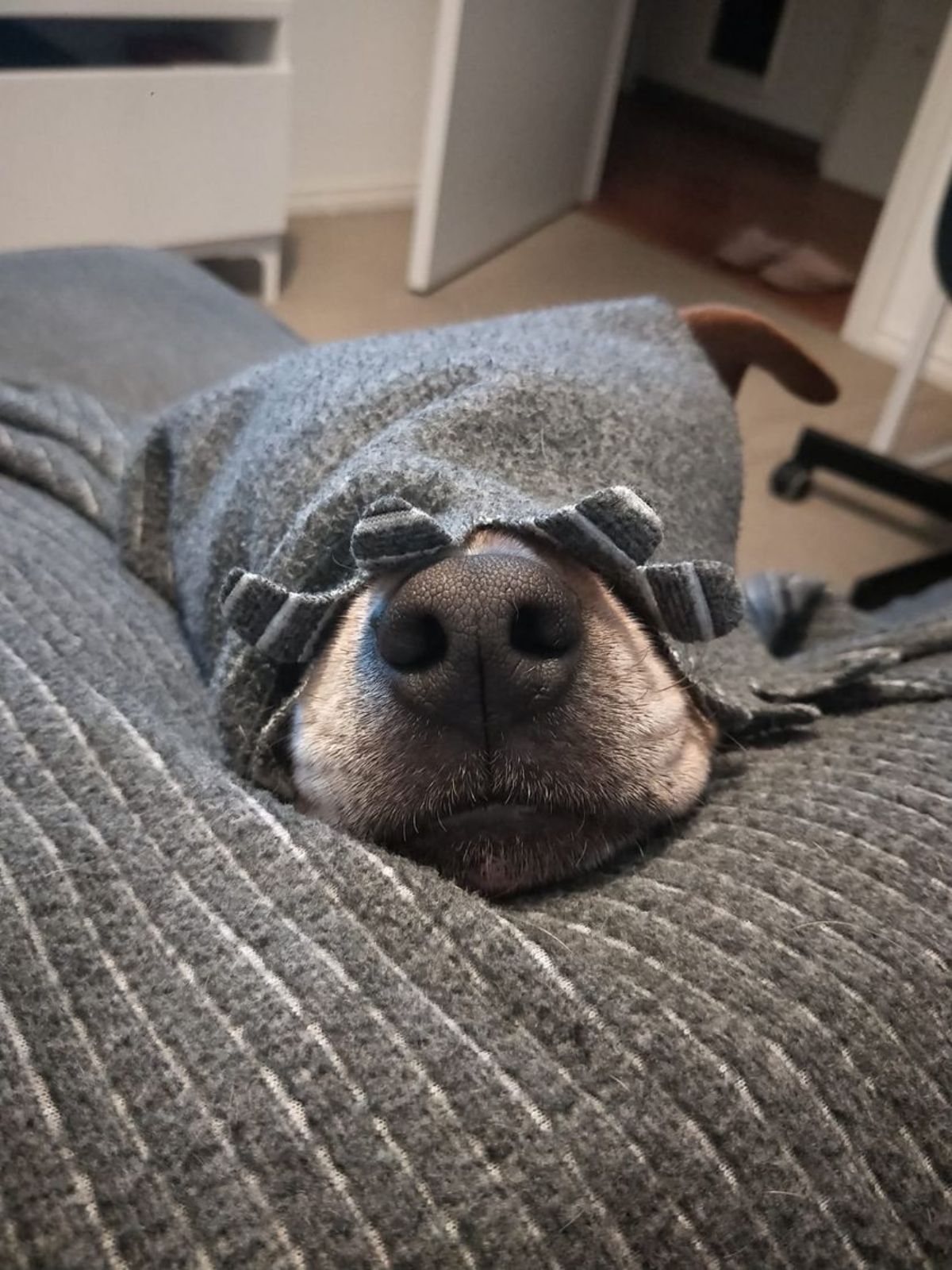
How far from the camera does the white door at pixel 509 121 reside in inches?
108

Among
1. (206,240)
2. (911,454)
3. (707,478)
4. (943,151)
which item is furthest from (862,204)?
(707,478)

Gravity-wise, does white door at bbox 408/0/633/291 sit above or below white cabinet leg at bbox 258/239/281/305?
above

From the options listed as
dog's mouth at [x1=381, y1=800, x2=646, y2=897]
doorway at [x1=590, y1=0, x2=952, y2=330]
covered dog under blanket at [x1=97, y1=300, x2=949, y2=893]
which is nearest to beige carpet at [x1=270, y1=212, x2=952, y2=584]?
doorway at [x1=590, y1=0, x2=952, y2=330]

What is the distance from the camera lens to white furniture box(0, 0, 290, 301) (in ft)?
7.43

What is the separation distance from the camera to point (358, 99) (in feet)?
11.1

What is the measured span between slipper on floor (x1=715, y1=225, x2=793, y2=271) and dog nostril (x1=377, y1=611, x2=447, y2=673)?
331 cm

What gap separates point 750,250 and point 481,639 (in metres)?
3.44

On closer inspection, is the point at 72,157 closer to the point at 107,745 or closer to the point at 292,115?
the point at 292,115

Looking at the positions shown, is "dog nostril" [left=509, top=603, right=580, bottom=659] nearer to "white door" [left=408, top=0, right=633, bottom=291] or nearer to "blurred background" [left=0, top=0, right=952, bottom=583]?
"blurred background" [left=0, top=0, right=952, bottom=583]

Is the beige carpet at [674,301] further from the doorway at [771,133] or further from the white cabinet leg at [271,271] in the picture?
the doorway at [771,133]

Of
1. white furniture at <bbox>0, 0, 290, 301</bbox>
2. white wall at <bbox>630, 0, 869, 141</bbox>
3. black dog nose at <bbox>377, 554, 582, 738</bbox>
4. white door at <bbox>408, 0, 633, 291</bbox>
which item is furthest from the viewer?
white wall at <bbox>630, 0, 869, 141</bbox>

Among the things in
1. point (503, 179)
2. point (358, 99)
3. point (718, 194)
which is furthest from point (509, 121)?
point (718, 194)

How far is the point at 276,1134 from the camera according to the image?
0.38 meters

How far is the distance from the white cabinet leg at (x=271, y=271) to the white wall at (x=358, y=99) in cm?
67
